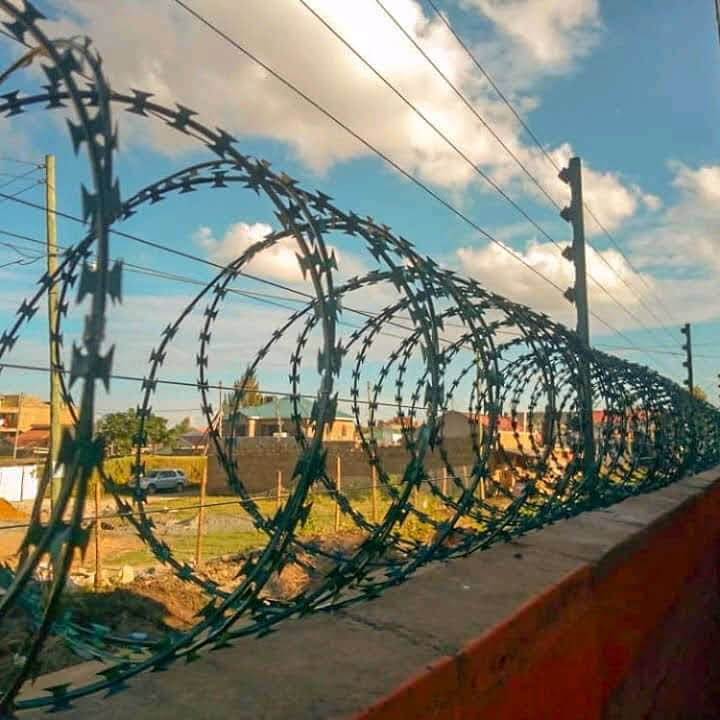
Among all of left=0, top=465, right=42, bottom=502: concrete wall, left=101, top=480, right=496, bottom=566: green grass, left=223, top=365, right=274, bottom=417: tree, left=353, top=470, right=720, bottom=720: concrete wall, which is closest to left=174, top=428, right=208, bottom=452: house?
left=223, top=365, right=274, bottom=417: tree

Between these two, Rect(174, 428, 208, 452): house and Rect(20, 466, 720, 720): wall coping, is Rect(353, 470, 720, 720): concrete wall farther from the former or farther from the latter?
Rect(174, 428, 208, 452): house

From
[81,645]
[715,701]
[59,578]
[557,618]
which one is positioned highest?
[59,578]

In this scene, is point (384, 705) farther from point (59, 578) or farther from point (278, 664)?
point (59, 578)

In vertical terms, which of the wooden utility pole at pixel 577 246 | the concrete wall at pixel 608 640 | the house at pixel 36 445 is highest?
the wooden utility pole at pixel 577 246

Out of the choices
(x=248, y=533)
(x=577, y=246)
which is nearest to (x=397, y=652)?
(x=577, y=246)

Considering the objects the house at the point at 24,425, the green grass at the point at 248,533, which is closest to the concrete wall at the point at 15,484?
the green grass at the point at 248,533

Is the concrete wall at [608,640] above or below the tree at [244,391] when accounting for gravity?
below

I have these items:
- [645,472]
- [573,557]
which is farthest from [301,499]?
[645,472]

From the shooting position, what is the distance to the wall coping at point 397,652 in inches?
76.3

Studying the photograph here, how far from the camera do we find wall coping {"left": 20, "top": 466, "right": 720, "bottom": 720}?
76.3 inches

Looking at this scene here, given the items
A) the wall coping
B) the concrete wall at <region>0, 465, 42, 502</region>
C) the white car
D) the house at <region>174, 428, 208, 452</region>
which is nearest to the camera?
the wall coping

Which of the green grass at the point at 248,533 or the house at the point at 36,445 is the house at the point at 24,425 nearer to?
the house at the point at 36,445

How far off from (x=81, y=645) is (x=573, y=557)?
2891 mm

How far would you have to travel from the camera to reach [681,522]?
623 centimetres
